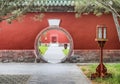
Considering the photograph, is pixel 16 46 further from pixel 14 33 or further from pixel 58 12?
pixel 58 12

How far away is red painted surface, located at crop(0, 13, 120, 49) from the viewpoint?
20.6 metres

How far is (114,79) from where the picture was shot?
13.2m

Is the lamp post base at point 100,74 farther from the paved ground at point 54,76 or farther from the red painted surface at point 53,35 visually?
the red painted surface at point 53,35

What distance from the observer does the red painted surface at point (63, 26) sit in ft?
67.7

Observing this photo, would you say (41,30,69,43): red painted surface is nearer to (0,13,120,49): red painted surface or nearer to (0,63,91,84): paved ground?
(0,13,120,49): red painted surface

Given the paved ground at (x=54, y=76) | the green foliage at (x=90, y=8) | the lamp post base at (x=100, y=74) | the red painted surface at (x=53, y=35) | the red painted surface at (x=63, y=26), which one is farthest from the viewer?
the red painted surface at (x=53, y=35)

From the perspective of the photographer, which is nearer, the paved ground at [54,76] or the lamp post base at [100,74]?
the paved ground at [54,76]

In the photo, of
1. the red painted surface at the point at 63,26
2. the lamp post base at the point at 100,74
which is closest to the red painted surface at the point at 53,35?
the red painted surface at the point at 63,26

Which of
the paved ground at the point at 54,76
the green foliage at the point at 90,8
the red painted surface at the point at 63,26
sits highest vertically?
the green foliage at the point at 90,8

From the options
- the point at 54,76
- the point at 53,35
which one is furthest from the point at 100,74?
the point at 53,35

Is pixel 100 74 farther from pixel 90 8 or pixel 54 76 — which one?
pixel 90 8

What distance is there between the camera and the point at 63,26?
67.8ft

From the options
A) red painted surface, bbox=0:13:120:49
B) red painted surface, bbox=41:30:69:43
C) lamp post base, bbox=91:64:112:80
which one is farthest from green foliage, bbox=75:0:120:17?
red painted surface, bbox=41:30:69:43

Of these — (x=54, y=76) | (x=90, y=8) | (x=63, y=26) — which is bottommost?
(x=54, y=76)
